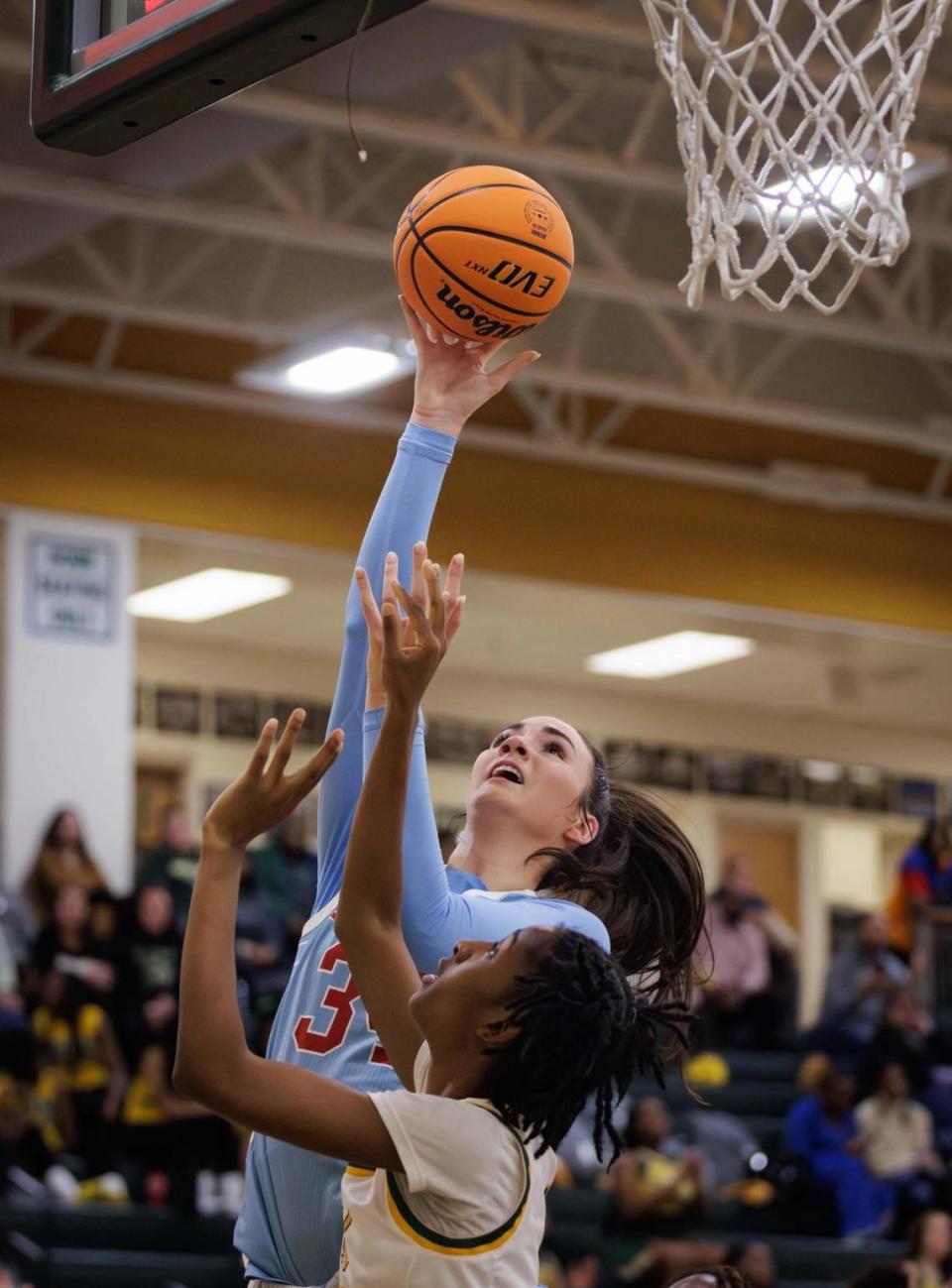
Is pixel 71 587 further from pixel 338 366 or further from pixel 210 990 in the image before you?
pixel 210 990

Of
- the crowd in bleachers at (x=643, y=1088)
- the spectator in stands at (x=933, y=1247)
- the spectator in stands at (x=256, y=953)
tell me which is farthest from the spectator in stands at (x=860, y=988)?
the spectator in stands at (x=256, y=953)

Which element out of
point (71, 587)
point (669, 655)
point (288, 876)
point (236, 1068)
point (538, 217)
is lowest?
point (288, 876)

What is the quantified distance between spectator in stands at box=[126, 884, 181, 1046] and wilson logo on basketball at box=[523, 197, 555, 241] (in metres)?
6.59

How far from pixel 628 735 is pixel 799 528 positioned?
15.2ft

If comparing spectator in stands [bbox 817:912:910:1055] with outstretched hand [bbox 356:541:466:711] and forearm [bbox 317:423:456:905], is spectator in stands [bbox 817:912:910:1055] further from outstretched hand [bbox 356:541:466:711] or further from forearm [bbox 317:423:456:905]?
outstretched hand [bbox 356:541:466:711]

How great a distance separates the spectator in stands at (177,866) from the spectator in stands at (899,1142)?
3.54m

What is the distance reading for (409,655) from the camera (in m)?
2.39

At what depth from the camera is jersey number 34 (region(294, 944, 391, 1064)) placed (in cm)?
286

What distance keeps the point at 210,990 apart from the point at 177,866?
847cm

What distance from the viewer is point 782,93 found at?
4.21m

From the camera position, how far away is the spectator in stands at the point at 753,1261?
834 centimetres

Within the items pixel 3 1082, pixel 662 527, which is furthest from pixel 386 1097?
pixel 662 527

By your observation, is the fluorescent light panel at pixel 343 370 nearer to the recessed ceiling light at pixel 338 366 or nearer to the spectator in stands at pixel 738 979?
the recessed ceiling light at pixel 338 366

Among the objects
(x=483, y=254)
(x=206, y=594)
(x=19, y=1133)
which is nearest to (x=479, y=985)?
(x=483, y=254)
